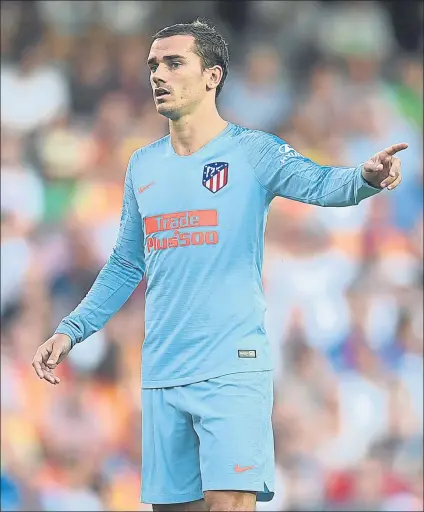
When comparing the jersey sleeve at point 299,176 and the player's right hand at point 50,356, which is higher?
the jersey sleeve at point 299,176

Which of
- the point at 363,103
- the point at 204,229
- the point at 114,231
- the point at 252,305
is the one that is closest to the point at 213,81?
the point at 204,229

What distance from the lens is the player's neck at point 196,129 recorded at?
3.08m

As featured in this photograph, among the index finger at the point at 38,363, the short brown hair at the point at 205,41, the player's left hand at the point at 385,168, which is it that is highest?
the short brown hair at the point at 205,41

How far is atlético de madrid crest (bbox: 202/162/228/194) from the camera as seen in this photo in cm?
299

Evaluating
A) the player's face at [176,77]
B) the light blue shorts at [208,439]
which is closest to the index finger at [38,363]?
the light blue shorts at [208,439]

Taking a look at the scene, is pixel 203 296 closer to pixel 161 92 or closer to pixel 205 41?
pixel 161 92

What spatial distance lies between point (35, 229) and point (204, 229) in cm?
349

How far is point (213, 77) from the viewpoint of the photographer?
3145 mm

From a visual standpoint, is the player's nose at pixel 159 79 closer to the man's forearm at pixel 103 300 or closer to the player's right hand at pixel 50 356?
the man's forearm at pixel 103 300

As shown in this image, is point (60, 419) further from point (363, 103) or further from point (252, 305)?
point (252, 305)

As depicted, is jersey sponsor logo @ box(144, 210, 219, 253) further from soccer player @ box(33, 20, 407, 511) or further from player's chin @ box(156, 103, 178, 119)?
player's chin @ box(156, 103, 178, 119)

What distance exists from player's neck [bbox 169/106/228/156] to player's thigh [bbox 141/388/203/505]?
71 centimetres

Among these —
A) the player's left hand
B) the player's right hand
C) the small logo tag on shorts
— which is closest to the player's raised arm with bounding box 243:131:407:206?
the player's left hand

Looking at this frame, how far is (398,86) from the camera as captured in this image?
6668 millimetres
